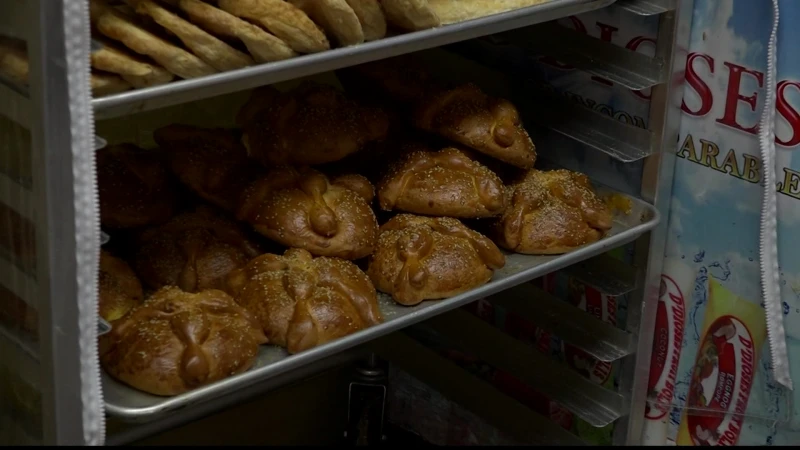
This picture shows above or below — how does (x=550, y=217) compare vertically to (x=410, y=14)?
below

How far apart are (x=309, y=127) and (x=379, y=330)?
0.37 meters

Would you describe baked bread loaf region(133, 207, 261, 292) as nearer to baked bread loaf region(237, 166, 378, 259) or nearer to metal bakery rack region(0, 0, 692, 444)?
baked bread loaf region(237, 166, 378, 259)

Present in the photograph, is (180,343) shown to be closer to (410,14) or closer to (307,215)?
(307,215)

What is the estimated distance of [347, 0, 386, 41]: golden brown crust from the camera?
1.43 metres

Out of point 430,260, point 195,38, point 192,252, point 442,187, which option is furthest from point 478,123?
point 195,38

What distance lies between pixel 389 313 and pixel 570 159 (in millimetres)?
684

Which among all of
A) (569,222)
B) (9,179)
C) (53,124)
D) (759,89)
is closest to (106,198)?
(9,179)

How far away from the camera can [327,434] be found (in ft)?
8.11

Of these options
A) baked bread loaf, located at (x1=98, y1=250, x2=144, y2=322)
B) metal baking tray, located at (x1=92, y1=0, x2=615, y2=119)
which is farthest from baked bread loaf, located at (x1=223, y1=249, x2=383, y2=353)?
metal baking tray, located at (x1=92, y1=0, x2=615, y2=119)

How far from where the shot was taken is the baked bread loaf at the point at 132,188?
169cm

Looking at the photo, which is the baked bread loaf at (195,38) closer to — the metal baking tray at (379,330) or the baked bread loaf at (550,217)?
the metal baking tray at (379,330)

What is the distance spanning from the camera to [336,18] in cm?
140

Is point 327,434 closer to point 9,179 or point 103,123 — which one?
point 103,123

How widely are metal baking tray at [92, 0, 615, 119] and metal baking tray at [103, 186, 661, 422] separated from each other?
376mm
